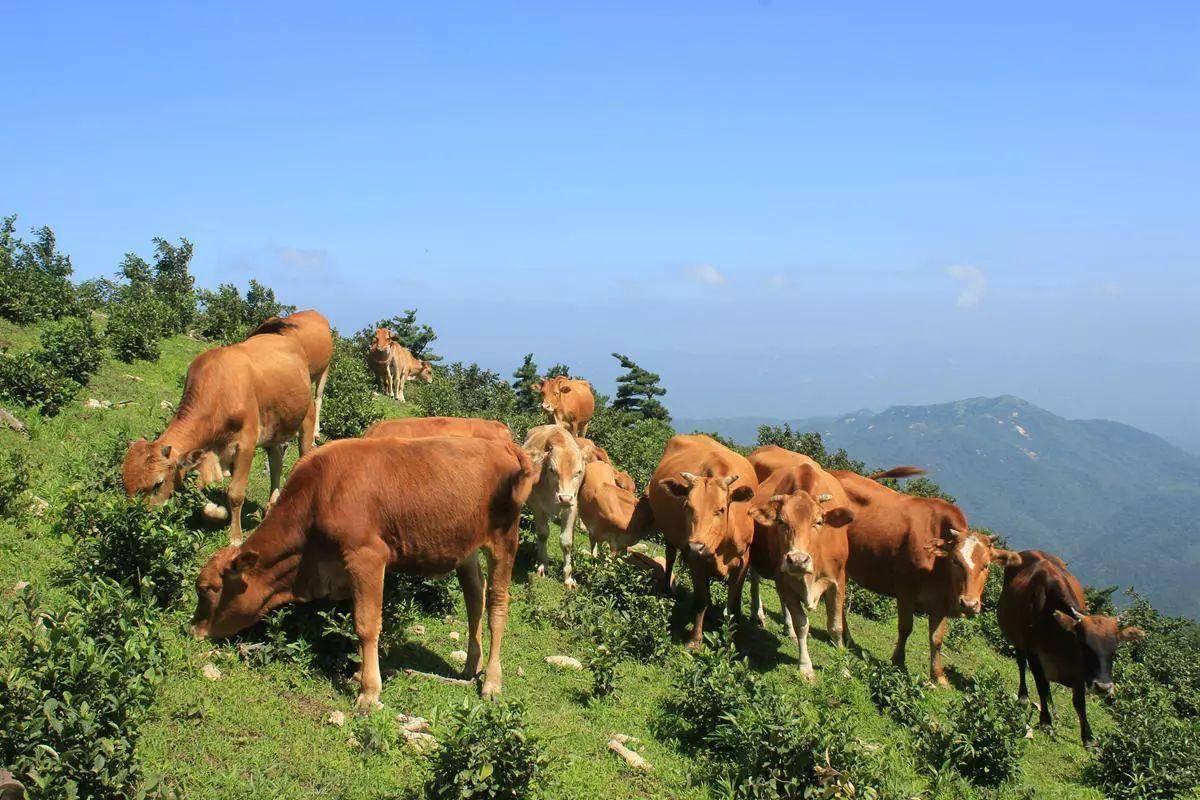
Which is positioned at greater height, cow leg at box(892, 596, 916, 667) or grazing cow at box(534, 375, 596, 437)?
grazing cow at box(534, 375, 596, 437)

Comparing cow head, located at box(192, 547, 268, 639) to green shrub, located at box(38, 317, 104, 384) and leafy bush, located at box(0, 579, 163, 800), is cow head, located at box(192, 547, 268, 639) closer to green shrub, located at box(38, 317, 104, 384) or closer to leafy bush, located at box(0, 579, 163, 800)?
leafy bush, located at box(0, 579, 163, 800)

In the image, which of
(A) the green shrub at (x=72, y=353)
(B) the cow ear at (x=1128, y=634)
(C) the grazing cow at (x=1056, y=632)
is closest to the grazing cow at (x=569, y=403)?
(A) the green shrub at (x=72, y=353)

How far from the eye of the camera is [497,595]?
9.44 m

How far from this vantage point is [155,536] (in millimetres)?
8625

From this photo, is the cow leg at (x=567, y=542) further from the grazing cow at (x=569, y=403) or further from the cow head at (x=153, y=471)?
the grazing cow at (x=569, y=403)

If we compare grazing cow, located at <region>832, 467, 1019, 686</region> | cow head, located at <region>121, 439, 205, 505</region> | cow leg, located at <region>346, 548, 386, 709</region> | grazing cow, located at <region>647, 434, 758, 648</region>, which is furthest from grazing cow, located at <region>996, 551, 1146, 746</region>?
cow head, located at <region>121, 439, 205, 505</region>

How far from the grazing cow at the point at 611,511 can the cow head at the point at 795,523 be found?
115 inches

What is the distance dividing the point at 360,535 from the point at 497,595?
1.81m

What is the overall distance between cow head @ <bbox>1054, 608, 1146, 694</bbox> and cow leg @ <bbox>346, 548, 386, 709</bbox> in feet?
31.4

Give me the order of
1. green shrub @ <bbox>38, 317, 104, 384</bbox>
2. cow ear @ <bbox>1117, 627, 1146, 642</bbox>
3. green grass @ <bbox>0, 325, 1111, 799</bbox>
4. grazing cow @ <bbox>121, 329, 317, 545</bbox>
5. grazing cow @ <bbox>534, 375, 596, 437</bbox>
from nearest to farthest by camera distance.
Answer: green grass @ <bbox>0, 325, 1111, 799</bbox> → grazing cow @ <bbox>121, 329, 317, 545</bbox> → cow ear @ <bbox>1117, 627, 1146, 642</bbox> → green shrub @ <bbox>38, 317, 104, 384</bbox> → grazing cow @ <bbox>534, 375, 596, 437</bbox>

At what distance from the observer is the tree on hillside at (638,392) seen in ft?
129

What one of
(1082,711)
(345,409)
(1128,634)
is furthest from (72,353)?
(1128,634)

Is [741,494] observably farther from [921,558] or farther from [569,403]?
[569,403]

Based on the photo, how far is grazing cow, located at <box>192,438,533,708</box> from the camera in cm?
827
